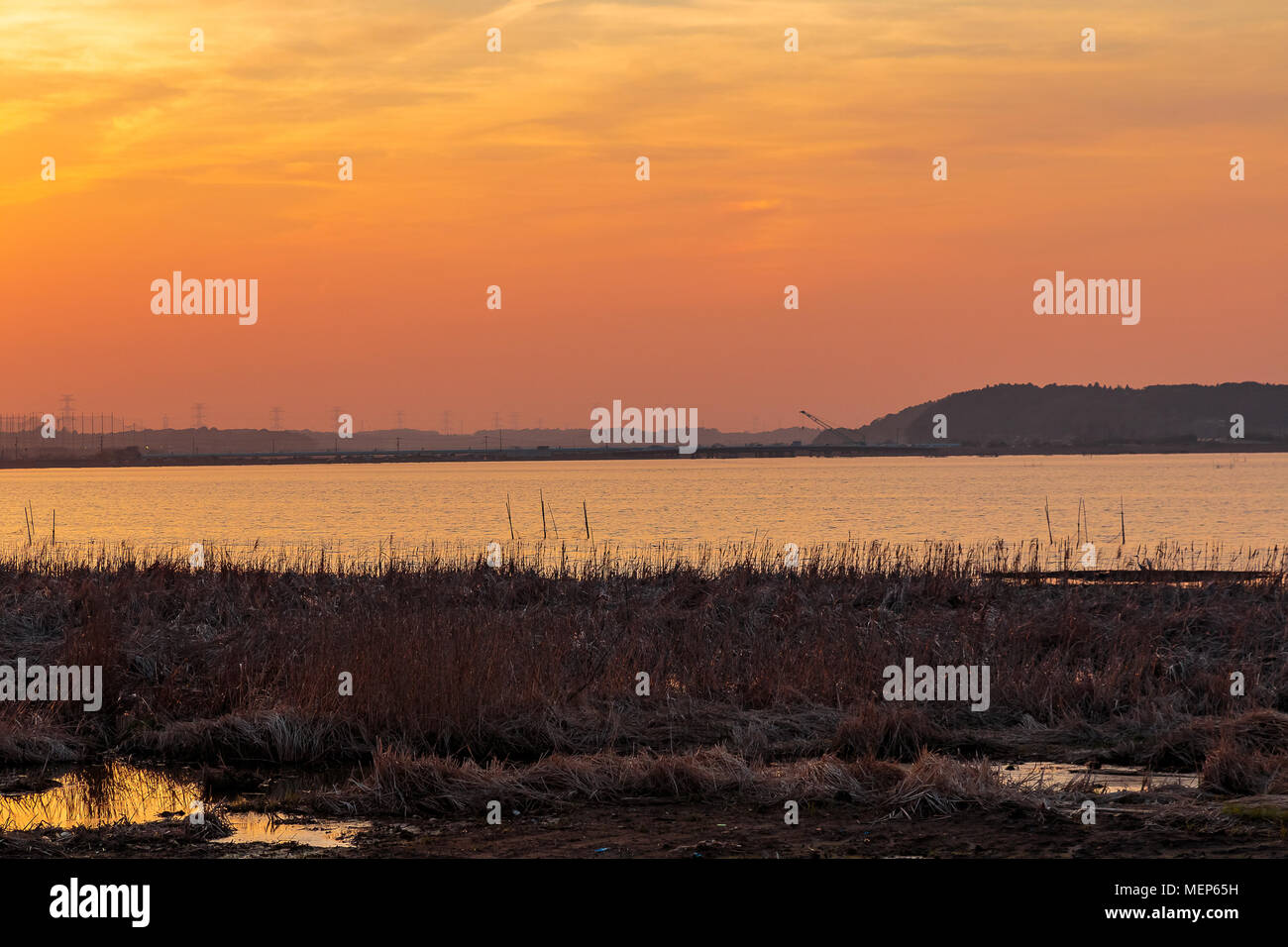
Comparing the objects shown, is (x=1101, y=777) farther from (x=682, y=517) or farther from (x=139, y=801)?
(x=682, y=517)

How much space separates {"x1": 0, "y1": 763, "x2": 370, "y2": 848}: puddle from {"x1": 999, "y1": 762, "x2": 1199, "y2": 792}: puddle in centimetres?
618

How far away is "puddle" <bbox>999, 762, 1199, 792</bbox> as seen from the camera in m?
11.7

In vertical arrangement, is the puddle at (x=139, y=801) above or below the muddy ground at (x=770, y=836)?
below

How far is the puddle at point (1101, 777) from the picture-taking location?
11.7m

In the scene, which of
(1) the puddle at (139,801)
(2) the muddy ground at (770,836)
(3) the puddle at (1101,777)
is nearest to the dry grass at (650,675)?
(3) the puddle at (1101,777)

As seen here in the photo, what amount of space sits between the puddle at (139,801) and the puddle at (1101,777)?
618cm

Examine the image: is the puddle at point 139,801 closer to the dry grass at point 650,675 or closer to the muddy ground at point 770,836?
the muddy ground at point 770,836

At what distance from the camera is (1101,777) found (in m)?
12.4

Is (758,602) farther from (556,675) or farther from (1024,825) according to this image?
(1024,825)

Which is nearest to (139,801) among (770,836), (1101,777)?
(770,836)

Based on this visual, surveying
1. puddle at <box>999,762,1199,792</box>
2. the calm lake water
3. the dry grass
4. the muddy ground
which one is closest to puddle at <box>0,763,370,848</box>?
the muddy ground
